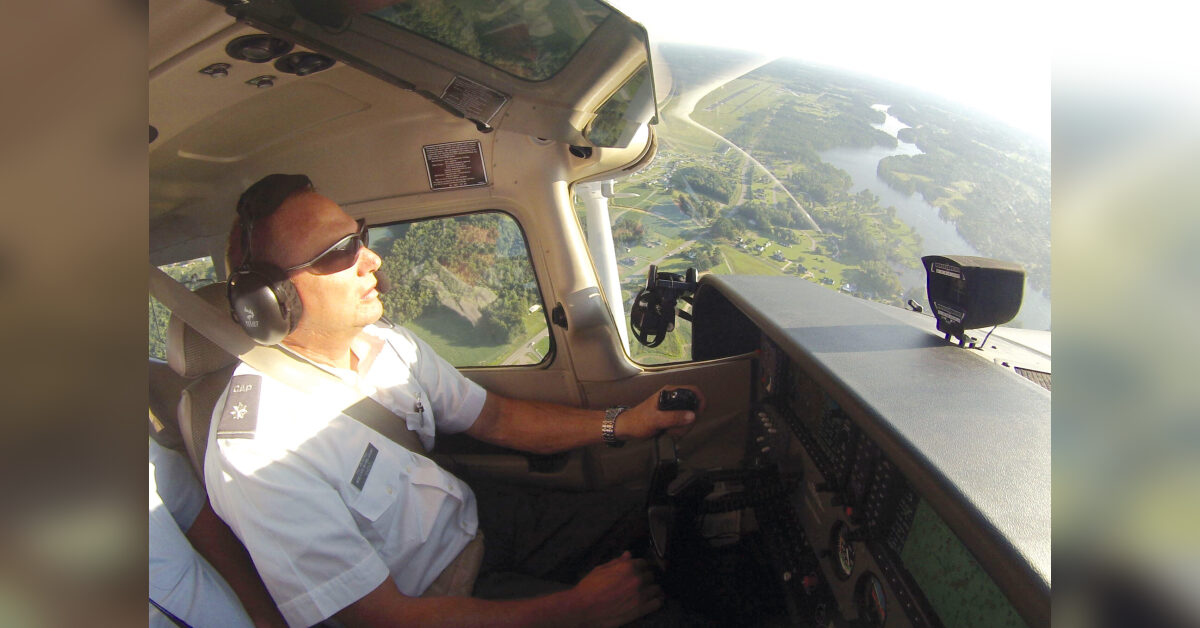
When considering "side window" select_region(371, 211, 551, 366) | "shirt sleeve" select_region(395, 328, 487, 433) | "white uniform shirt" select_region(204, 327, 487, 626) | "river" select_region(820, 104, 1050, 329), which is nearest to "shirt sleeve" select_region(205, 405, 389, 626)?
"white uniform shirt" select_region(204, 327, 487, 626)

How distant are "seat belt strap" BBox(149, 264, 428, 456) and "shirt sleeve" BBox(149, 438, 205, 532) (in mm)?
260

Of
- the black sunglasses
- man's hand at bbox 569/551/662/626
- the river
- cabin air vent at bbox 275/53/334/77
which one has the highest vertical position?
cabin air vent at bbox 275/53/334/77

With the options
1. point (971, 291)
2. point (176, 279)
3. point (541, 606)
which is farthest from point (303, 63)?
point (971, 291)

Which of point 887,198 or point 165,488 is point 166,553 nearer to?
point 165,488

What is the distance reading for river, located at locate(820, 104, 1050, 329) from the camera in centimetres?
177

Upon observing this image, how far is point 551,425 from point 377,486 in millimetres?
797

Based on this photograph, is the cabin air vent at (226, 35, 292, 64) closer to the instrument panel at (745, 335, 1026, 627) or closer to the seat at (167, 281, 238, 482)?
the seat at (167, 281, 238, 482)

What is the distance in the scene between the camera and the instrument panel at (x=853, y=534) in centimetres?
109

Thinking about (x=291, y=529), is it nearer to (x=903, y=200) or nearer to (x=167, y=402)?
(x=167, y=402)

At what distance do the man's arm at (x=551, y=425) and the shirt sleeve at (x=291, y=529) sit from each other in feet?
2.63

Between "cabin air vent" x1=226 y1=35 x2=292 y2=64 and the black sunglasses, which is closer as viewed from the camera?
"cabin air vent" x1=226 y1=35 x2=292 y2=64

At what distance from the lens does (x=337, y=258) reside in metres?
1.63

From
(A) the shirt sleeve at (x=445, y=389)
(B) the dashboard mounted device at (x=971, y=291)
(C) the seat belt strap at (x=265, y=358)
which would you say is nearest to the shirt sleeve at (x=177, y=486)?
(C) the seat belt strap at (x=265, y=358)
